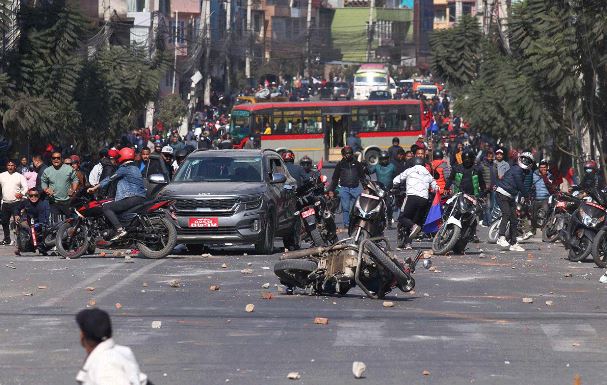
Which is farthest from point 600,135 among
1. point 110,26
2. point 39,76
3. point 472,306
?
point 110,26

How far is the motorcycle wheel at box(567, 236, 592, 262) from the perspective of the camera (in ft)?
70.7

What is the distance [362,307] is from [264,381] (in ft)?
15.5

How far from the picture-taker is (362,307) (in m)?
14.9

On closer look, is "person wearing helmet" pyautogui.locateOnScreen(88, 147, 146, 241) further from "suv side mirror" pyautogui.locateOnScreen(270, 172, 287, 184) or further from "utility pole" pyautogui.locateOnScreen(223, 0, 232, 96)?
"utility pole" pyautogui.locateOnScreen(223, 0, 232, 96)

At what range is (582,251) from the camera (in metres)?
21.7

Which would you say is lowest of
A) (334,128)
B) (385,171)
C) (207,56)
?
(334,128)

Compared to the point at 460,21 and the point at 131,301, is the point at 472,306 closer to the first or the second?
the point at 131,301

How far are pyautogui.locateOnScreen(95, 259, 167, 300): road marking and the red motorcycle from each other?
0.42 metres

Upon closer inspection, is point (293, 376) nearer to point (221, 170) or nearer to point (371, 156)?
point (221, 170)

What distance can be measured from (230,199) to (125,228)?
1644mm

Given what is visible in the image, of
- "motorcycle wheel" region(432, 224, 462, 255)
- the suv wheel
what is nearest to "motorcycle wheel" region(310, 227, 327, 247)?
the suv wheel

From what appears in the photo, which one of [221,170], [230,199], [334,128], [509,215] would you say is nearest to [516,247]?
[509,215]

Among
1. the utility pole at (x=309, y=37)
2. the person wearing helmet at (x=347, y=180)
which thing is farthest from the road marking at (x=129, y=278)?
the utility pole at (x=309, y=37)

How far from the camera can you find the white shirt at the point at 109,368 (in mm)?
6770
